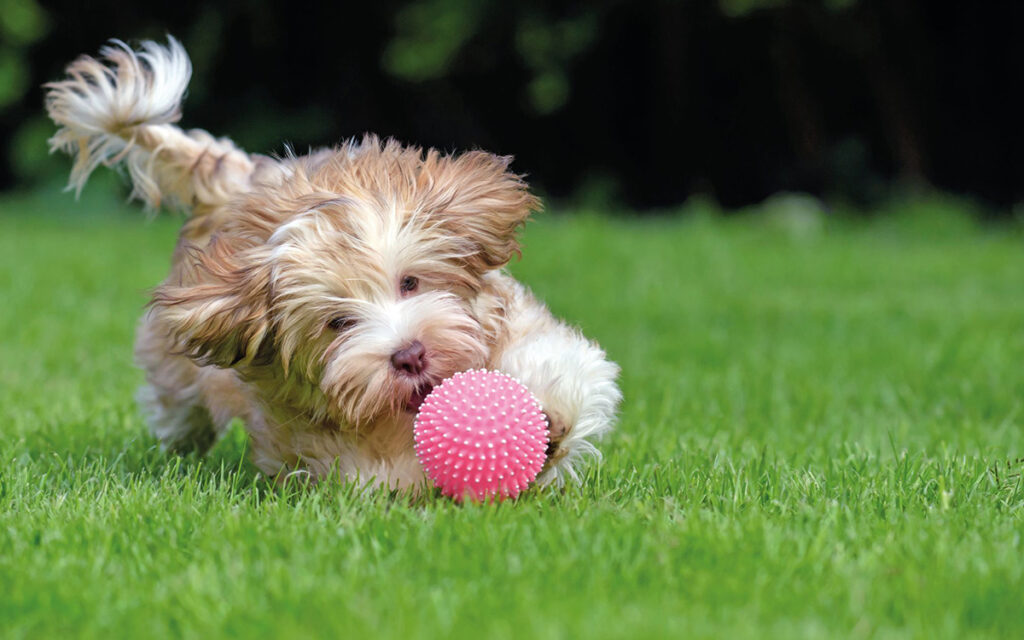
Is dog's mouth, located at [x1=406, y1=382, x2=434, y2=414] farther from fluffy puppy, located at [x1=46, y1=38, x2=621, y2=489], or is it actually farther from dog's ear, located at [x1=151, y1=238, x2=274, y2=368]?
dog's ear, located at [x1=151, y1=238, x2=274, y2=368]

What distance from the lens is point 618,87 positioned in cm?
1281

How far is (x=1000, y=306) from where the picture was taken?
23.7 ft

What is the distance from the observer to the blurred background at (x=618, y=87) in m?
11.7

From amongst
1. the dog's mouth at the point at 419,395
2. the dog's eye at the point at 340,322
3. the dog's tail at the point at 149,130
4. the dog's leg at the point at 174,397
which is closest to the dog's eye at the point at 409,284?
the dog's eye at the point at 340,322

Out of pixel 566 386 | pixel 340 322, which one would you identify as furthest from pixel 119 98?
pixel 566 386

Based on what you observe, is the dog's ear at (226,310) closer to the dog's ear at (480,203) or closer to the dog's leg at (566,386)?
the dog's ear at (480,203)

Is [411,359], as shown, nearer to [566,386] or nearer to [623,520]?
[566,386]

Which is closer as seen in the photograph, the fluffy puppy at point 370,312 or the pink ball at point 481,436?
the pink ball at point 481,436

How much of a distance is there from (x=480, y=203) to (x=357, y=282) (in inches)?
16.9

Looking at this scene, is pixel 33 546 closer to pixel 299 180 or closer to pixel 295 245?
pixel 295 245

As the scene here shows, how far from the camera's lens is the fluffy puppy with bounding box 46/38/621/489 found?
306cm

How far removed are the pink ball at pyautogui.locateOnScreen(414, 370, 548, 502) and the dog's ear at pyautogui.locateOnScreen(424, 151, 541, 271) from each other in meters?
0.44

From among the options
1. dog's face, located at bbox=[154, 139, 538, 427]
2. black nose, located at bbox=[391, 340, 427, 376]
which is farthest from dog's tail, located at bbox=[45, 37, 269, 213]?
black nose, located at bbox=[391, 340, 427, 376]

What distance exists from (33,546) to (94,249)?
6.64 m
